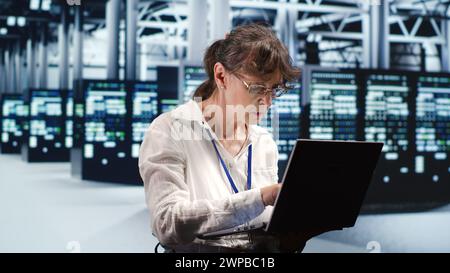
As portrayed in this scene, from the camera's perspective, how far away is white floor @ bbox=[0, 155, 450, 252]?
437cm

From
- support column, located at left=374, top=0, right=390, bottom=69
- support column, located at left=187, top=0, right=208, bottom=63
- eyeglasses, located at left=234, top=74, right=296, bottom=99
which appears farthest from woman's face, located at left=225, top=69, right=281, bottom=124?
support column, located at left=374, top=0, right=390, bottom=69

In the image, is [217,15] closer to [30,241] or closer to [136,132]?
[136,132]

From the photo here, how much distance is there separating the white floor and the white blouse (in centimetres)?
279

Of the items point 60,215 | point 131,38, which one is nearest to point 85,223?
point 60,215

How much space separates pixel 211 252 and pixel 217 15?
12.1 ft

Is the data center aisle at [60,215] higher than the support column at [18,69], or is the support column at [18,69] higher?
the support column at [18,69]

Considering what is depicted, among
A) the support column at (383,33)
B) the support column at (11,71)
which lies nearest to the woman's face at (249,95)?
the support column at (11,71)

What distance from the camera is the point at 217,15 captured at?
5062mm

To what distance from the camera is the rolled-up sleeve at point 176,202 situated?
1.49 m

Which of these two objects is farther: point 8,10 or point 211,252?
point 8,10

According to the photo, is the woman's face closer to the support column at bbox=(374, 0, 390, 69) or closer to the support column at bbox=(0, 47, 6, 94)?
the support column at bbox=(0, 47, 6, 94)

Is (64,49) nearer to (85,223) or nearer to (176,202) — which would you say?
Result: (85,223)

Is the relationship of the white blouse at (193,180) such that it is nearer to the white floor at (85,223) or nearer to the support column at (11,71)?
the white floor at (85,223)
